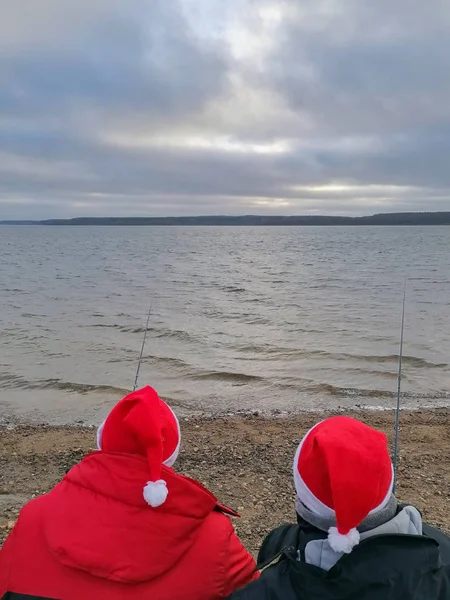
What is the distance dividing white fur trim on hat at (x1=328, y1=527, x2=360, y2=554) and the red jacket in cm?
49

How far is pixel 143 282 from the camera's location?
2786 cm

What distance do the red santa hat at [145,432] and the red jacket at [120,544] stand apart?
0.07 m

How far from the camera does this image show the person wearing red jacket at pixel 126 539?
2.08 meters

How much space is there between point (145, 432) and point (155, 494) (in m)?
0.32

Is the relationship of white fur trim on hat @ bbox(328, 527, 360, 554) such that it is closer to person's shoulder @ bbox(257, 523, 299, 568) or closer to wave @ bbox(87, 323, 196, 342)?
person's shoulder @ bbox(257, 523, 299, 568)

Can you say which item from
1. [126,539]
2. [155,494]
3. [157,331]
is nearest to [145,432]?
[155,494]

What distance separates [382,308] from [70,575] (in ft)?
59.9

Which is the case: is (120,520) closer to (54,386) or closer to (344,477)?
(344,477)

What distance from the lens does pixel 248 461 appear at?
6.07 m

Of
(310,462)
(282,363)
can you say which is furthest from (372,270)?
(310,462)

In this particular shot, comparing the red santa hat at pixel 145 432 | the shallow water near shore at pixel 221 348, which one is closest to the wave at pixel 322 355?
the shallow water near shore at pixel 221 348

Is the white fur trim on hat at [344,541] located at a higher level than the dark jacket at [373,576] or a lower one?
higher

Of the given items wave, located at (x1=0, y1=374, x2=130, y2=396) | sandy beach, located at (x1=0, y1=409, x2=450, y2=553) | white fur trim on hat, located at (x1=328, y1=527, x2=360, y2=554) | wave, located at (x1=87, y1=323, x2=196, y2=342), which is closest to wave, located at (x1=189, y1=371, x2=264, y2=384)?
wave, located at (x1=0, y1=374, x2=130, y2=396)

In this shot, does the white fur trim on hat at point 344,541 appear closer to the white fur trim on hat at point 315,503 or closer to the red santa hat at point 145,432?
the white fur trim on hat at point 315,503
